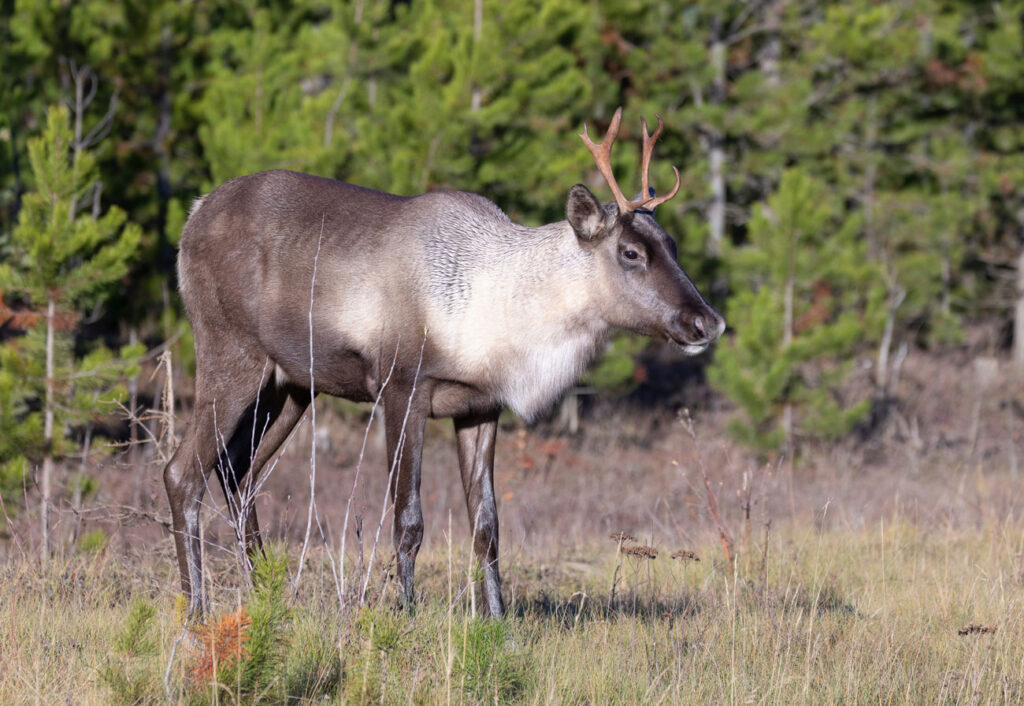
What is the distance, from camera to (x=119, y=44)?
49.2 ft

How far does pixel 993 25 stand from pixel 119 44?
1604 centimetres

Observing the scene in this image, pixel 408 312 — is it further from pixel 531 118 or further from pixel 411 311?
pixel 531 118

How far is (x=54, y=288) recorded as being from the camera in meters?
9.55

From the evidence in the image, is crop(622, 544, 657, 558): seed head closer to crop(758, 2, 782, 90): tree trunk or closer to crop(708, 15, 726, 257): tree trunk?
crop(708, 15, 726, 257): tree trunk

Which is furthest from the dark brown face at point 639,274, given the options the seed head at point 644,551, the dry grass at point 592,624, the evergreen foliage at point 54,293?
the evergreen foliage at point 54,293

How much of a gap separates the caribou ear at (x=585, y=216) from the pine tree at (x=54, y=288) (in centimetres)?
518

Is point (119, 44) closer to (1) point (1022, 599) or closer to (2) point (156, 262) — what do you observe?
(2) point (156, 262)

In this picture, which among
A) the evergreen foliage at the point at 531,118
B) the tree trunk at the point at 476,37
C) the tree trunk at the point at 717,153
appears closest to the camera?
the evergreen foliage at the point at 531,118

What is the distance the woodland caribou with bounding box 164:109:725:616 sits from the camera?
5680mm

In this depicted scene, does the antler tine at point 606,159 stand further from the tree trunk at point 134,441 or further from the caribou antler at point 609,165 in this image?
the tree trunk at point 134,441

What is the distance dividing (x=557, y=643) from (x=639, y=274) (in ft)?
6.39

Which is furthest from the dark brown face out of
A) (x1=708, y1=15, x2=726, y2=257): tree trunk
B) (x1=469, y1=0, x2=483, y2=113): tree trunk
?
(x1=708, y1=15, x2=726, y2=257): tree trunk

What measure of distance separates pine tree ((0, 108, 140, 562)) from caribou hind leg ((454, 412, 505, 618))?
4526 millimetres

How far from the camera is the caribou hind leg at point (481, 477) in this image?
5820mm
